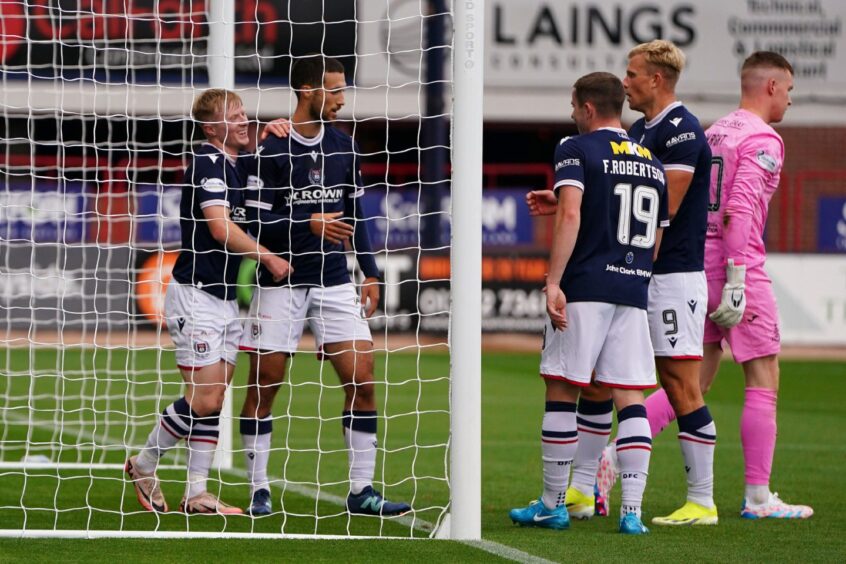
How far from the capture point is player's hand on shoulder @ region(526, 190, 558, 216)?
6.07m

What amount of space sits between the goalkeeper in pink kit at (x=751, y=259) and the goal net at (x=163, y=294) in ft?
4.34

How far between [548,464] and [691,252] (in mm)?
1208

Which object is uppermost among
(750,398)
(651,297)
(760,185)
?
(760,185)

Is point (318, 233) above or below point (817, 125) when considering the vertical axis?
below

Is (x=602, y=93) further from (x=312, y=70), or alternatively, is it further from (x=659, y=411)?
(x=659, y=411)

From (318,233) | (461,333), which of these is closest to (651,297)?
(461,333)

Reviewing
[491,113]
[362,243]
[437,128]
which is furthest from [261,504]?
[491,113]

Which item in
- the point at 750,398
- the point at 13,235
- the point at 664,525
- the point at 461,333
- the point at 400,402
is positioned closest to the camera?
the point at 461,333

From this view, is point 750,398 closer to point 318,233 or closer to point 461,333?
point 461,333

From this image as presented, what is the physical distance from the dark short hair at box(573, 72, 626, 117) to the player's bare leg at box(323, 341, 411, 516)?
1609 mm

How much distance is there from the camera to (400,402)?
12406 mm

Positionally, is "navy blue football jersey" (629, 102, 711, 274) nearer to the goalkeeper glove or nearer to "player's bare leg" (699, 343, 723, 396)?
the goalkeeper glove

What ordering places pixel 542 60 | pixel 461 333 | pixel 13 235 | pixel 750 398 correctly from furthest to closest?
pixel 542 60, pixel 13 235, pixel 750 398, pixel 461 333

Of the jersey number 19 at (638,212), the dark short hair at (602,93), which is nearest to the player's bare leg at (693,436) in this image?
the jersey number 19 at (638,212)
